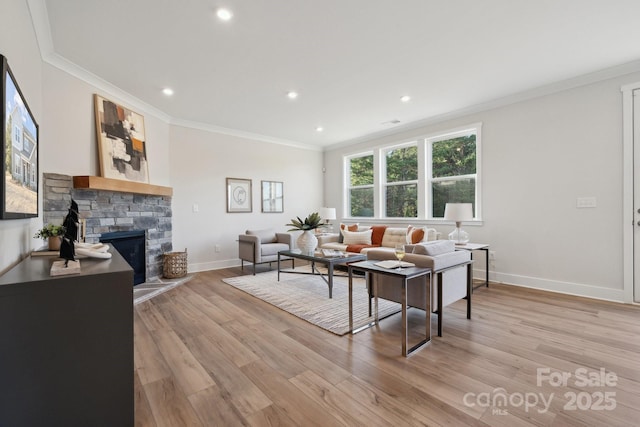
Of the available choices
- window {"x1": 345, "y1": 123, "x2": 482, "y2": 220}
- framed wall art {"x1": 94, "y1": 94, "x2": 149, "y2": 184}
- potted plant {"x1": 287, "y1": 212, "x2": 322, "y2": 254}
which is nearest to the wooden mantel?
framed wall art {"x1": 94, "y1": 94, "x2": 149, "y2": 184}

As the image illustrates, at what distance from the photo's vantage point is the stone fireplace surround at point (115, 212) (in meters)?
2.96

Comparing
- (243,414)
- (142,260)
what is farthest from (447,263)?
(142,260)

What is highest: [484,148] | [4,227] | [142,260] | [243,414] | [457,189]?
[484,148]

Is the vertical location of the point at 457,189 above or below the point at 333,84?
below

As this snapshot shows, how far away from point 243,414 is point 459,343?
66.8 inches

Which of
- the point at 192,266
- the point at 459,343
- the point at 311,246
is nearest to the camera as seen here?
the point at 459,343

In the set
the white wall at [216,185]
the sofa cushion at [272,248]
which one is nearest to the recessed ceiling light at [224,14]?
the white wall at [216,185]

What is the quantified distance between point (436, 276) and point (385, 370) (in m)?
0.90

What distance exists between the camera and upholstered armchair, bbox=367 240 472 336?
2406mm

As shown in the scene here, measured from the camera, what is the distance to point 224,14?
89.0 inches

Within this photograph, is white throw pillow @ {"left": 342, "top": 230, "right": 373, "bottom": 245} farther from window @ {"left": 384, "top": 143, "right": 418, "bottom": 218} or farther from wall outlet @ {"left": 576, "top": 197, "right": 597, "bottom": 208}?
wall outlet @ {"left": 576, "top": 197, "right": 597, "bottom": 208}

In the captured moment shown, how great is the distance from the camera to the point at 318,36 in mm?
2570

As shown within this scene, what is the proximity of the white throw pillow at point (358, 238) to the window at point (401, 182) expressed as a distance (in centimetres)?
79

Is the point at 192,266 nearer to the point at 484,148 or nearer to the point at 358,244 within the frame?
the point at 358,244
